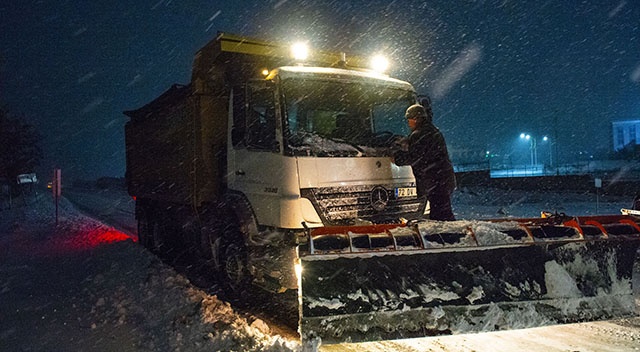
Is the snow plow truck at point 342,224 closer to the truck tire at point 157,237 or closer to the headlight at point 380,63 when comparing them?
the headlight at point 380,63

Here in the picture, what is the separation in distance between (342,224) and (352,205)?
0.86 ft

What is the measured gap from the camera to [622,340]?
4.57 m

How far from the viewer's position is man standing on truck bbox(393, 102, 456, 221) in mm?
6020

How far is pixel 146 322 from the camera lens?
5.72 m

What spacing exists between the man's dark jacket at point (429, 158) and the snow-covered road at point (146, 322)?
1.85m

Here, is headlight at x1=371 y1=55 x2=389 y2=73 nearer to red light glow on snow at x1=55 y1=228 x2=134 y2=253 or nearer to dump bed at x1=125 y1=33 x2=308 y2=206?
dump bed at x1=125 y1=33 x2=308 y2=206

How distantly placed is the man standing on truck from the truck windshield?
0.36 m

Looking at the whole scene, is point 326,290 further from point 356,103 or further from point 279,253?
point 356,103

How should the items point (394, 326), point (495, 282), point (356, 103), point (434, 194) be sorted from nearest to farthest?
point (394, 326)
point (495, 282)
point (434, 194)
point (356, 103)

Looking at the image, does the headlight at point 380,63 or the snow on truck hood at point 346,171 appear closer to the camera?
the snow on truck hood at point 346,171

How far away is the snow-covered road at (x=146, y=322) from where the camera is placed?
4.68 metres

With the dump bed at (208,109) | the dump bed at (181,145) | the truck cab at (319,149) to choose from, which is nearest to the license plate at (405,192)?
the truck cab at (319,149)

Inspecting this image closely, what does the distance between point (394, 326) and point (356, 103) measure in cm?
328

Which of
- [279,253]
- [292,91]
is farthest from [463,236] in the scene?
[292,91]
